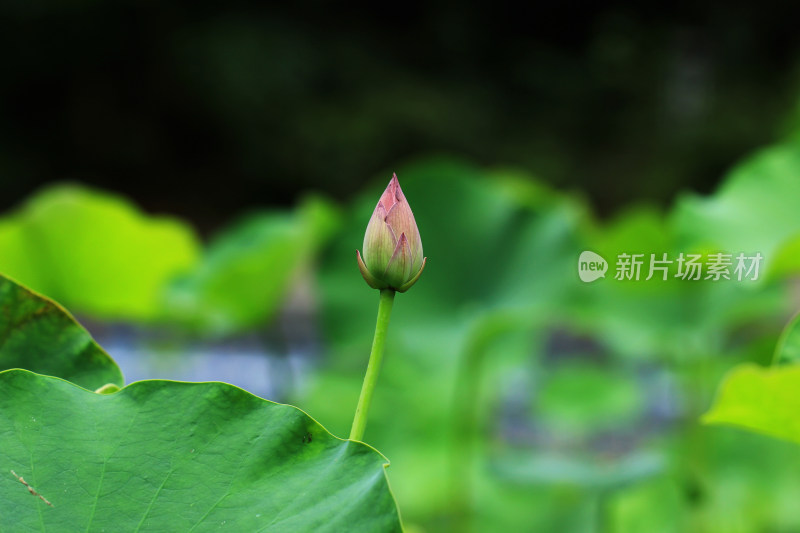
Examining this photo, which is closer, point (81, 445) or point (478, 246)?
point (81, 445)

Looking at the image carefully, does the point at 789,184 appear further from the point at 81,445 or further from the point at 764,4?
the point at 764,4

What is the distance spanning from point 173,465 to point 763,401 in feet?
0.80

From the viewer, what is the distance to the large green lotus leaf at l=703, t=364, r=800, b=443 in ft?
1.09

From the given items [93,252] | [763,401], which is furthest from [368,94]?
[763,401]

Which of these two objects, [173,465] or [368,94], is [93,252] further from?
[368,94]

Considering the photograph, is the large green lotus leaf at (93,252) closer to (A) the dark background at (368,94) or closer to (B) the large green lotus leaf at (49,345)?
(B) the large green lotus leaf at (49,345)

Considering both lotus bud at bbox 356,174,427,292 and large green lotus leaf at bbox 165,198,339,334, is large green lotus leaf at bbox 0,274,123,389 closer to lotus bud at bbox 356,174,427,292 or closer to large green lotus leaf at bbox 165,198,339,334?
lotus bud at bbox 356,174,427,292

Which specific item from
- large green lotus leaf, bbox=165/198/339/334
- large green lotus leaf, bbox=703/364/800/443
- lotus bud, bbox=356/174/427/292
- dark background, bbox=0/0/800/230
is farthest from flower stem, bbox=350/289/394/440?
dark background, bbox=0/0/800/230

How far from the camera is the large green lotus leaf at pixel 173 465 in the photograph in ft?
0.81

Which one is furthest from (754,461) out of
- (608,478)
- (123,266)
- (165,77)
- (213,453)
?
(165,77)

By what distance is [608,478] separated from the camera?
77 cm

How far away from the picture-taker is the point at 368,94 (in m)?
5.51

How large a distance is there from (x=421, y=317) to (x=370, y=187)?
4.23 m

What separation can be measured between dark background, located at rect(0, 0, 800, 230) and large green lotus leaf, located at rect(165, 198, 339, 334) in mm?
4342
